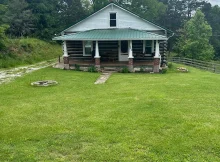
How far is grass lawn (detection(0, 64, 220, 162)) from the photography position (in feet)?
18.3

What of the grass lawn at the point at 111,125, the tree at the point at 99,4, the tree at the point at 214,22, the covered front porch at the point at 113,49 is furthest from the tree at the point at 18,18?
the tree at the point at 214,22

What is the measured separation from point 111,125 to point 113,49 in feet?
48.6

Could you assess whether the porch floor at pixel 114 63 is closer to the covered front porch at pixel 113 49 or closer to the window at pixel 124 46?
the covered front porch at pixel 113 49

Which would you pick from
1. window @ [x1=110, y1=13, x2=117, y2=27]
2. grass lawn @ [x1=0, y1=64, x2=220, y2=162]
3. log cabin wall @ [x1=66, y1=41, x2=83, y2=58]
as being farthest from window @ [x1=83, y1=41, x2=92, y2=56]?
grass lawn @ [x1=0, y1=64, x2=220, y2=162]

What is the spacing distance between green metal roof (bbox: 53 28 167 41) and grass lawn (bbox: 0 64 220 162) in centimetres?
724

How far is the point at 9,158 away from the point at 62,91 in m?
6.37

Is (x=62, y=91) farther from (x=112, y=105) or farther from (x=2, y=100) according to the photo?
(x=112, y=105)

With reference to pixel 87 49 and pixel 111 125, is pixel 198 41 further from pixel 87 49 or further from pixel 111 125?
pixel 111 125

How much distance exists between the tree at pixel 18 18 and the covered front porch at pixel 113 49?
17.3 metres

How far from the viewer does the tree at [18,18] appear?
1377 inches

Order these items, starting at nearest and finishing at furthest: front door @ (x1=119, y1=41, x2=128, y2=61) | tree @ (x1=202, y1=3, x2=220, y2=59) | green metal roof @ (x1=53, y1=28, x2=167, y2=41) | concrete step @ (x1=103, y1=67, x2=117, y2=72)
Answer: green metal roof @ (x1=53, y1=28, x2=167, y2=41) → concrete step @ (x1=103, y1=67, x2=117, y2=72) → front door @ (x1=119, y1=41, x2=128, y2=61) → tree @ (x1=202, y1=3, x2=220, y2=59)

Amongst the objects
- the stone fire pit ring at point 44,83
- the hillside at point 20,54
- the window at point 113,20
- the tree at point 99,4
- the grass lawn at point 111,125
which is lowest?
the grass lawn at point 111,125

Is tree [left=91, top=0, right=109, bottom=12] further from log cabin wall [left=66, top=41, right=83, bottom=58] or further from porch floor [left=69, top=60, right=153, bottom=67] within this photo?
porch floor [left=69, top=60, right=153, bottom=67]

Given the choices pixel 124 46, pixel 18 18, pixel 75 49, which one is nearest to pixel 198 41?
pixel 124 46
